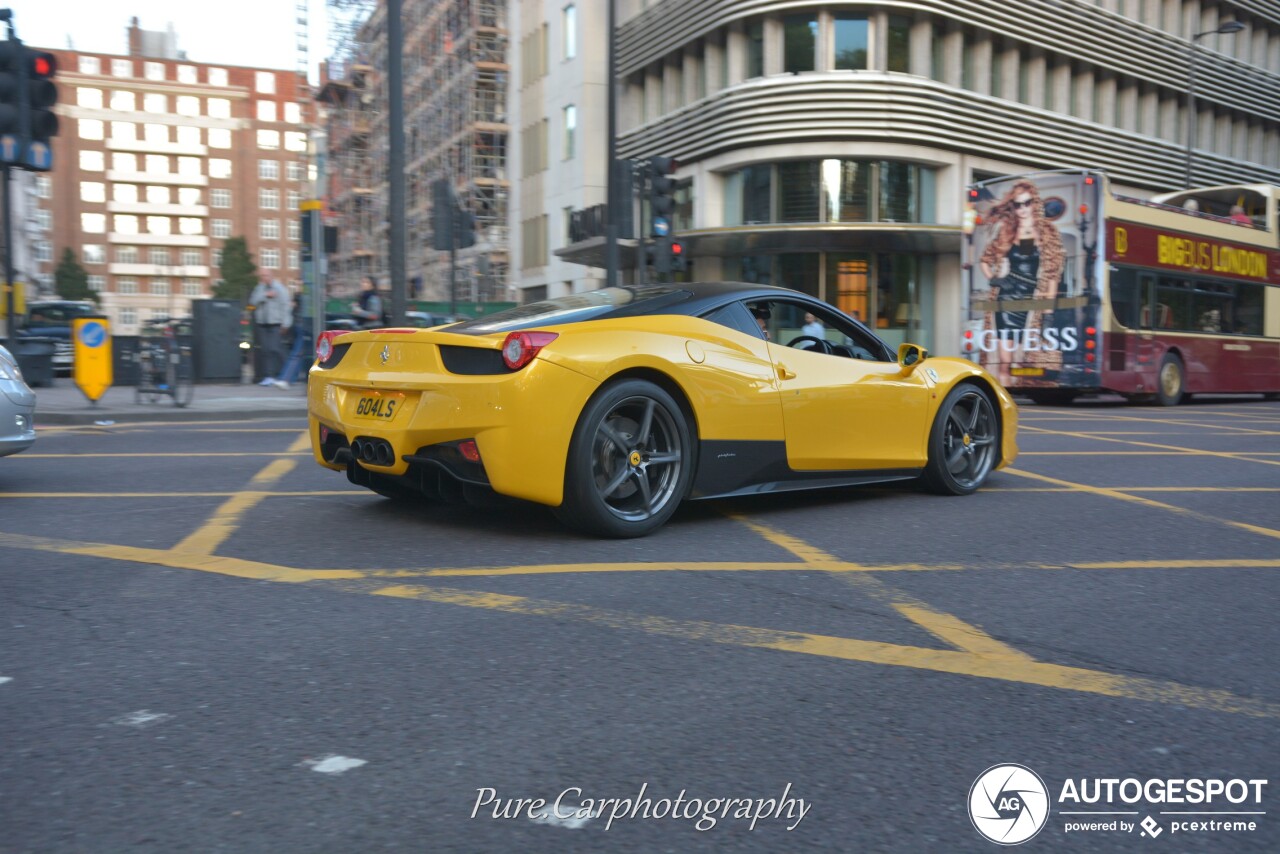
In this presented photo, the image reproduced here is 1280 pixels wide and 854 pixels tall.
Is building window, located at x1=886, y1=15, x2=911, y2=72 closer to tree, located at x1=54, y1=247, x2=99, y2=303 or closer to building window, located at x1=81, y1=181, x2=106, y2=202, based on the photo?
tree, located at x1=54, y1=247, x2=99, y2=303

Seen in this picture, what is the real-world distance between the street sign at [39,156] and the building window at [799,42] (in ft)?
69.1

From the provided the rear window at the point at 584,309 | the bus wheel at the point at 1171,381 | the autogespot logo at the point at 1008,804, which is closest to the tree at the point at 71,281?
the bus wheel at the point at 1171,381

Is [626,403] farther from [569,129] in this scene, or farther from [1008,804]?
[569,129]

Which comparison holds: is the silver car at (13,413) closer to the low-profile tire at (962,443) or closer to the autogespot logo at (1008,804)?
the low-profile tire at (962,443)

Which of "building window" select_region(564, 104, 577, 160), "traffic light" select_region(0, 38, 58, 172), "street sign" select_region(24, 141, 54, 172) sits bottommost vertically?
"street sign" select_region(24, 141, 54, 172)

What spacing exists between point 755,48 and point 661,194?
1413cm

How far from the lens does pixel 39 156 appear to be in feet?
39.4

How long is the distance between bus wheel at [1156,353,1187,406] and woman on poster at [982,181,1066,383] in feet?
6.81

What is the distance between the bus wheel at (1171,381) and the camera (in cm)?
1883

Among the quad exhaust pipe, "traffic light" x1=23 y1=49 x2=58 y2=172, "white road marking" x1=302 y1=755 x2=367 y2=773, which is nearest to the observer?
"white road marking" x1=302 y1=755 x2=367 y2=773

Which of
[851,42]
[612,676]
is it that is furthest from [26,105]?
[851,42]

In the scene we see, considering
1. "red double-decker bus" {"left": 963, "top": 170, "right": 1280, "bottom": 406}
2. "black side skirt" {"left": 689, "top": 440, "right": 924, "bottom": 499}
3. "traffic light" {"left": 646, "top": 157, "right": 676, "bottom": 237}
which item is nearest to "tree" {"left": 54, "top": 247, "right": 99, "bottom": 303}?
"traffic light" {"left": 646, "top": 157, "right": 676, "bottom": 237}

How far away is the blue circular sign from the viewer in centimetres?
1272

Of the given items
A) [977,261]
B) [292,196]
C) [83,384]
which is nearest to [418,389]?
[83,384]
